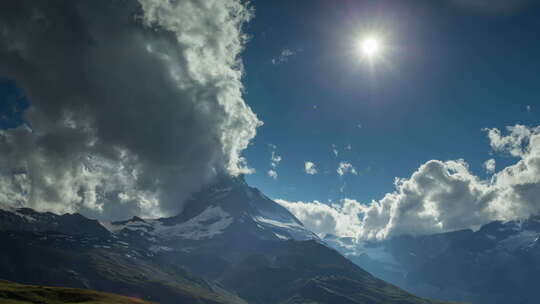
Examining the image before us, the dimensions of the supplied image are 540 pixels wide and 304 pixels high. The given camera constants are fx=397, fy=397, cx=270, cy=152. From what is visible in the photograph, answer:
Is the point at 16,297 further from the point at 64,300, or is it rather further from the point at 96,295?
the point at 96,295

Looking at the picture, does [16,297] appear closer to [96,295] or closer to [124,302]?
[96,295]

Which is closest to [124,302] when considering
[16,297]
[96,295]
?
[96,295]

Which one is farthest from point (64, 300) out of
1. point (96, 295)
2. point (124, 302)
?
point (124, 302)

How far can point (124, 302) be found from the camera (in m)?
104

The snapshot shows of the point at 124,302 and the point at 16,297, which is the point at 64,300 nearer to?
the point at 16,297

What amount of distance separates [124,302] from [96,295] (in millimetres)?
11958

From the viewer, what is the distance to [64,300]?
108625mm

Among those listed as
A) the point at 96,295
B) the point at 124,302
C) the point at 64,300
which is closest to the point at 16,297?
the point at 64,300

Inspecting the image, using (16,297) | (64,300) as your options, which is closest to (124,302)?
(64,300)

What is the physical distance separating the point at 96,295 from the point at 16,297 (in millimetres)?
19725

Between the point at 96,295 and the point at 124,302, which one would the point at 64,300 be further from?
the point at 124,302

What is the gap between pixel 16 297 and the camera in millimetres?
105125

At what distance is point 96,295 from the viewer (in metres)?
110

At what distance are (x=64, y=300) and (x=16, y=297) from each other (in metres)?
11.6
